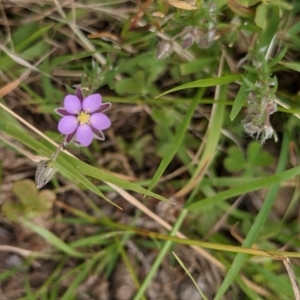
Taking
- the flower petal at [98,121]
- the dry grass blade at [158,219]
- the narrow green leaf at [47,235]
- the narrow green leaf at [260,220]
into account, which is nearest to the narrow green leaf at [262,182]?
the narrow green leaf at [260,220]

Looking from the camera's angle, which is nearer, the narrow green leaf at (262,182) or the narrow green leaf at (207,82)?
the narrow green leaf at (207,82)

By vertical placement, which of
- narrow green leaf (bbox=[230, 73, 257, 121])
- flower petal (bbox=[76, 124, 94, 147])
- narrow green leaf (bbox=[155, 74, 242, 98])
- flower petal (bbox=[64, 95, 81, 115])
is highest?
narrow green leaf (bbox=[155, 74, 242, 98])

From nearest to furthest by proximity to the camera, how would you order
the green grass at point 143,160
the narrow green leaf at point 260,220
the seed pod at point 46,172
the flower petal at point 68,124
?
the seed pod at point 46,172 < the flower petal at point 68,124 < the narrow green leaf at point 260,220 < the green grass at point 143,160

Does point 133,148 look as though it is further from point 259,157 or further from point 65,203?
point 259,157

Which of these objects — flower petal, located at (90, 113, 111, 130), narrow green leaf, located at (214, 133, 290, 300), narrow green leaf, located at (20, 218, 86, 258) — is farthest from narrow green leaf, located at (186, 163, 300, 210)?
narrow green leaf, located at (20, 218, 86, 258)

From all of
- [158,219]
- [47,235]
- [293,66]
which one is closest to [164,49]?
[293,66]

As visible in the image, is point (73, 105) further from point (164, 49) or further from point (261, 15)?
point (261, 15)

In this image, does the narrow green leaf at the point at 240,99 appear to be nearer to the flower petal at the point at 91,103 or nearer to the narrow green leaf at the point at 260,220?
the narrow green leaf at the point at 260,220

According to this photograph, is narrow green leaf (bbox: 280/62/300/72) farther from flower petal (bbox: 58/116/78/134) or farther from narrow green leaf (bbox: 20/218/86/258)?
narrow green leaf (bbox: 20/218/86/258)
